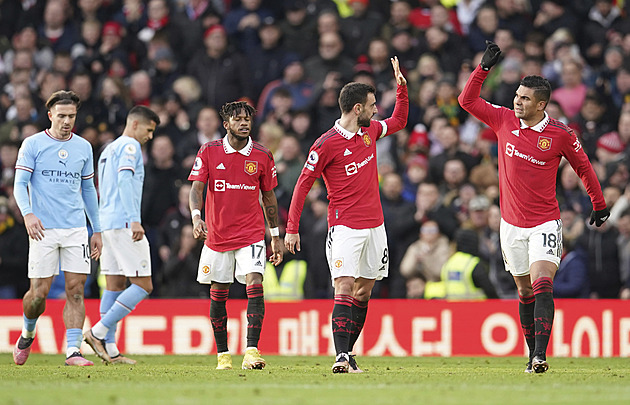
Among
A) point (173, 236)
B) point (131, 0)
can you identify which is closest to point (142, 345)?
point (173, 236)

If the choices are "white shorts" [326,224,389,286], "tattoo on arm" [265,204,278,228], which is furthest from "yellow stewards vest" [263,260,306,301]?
"white shorts" [326,224,389,286]

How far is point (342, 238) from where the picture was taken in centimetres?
1030

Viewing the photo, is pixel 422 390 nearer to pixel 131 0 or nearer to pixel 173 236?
pixel 173 236

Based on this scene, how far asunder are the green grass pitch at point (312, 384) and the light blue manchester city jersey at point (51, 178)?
1.58 metres

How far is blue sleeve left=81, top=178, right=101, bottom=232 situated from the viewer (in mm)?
11718

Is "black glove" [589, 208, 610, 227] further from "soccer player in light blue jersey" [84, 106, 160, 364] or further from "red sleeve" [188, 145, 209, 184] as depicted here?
"soccer player in light blue jersey" [84, 106, 160, 364]

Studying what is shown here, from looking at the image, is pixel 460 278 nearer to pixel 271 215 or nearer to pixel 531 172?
pixel 271 215

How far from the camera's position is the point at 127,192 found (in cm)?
1201

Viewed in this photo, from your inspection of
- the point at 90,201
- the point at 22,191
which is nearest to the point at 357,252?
the point at 90,201

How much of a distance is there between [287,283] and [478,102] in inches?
232

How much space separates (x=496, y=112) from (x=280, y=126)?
736 cm

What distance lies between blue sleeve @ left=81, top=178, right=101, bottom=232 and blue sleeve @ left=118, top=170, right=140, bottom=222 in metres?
0.36

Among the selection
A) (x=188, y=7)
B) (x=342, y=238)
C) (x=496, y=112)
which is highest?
(x=188, y=7)

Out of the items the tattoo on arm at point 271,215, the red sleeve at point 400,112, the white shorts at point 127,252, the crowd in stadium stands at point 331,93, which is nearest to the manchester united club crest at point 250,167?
the tattoo on arm at point 271,215
